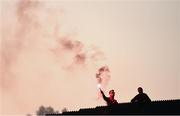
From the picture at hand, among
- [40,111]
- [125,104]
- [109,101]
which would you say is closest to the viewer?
[125,104]

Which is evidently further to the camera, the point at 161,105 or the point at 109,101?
the point at 109,101

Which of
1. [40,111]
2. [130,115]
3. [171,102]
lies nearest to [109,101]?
[130,115]

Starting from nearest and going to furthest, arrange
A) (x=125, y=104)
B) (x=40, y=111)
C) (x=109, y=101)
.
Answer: (x=125, y=104), (x=109, y=101), (x=40, y=111)

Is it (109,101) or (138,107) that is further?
(109,101)

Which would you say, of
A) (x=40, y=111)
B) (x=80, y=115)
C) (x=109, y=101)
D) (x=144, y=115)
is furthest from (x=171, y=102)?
(x=40, y=111)

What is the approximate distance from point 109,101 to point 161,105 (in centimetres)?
291

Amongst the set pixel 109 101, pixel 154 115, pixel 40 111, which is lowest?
pixel 154 115

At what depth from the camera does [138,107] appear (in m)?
17.3

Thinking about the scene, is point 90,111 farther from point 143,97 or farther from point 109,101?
point 143,97

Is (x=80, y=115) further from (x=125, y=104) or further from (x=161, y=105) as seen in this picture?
(x=161, y=105)

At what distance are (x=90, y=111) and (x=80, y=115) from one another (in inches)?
22.5

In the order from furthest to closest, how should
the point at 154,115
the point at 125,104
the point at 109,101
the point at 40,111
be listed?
the point at 40,111
the point at 109,101
the point at 125,104
the point at 154,115

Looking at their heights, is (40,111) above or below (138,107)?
above

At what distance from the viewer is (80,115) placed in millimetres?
19234
